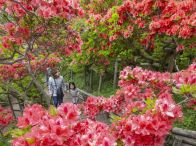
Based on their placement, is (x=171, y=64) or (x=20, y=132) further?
(x=171, y=64)

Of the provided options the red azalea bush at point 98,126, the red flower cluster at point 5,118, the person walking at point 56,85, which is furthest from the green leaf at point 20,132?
the person walking at point 56,85

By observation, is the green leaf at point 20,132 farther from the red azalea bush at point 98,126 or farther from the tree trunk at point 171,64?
the tree trunk at point 171,64

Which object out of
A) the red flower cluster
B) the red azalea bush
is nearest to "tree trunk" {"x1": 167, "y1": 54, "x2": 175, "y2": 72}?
the red flower cluster

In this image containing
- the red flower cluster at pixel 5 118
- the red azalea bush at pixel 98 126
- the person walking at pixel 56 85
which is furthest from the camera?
the person walking at pixel 56 85

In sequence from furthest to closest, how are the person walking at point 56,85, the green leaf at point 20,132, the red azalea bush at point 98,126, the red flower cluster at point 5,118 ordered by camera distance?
the person walking at point 56,85
the red flower cluster at point 5,118
the green leaf at point 20,132
the red azalea bush at point 98,126

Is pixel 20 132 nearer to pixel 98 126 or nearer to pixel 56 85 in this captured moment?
pixel 98 126

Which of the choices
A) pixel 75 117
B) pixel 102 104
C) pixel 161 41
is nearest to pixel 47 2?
pixel 102 104

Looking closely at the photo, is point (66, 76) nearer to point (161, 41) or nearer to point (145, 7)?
point (161, 41)

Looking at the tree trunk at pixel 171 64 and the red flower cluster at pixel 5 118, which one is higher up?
the tree trunk at pixel 171 64

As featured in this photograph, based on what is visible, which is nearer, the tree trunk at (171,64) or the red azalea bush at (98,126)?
the red azalea bush at (98,126)

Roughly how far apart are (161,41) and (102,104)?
445 centimetres

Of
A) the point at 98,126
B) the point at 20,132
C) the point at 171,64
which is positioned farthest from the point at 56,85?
the point at 98,126

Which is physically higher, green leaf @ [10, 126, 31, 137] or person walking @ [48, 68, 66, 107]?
green leaf @ [10, 126, 31, 137]

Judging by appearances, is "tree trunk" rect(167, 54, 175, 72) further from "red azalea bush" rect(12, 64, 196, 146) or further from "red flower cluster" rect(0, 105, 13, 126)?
"red azalea bush" rect(12, 64, 196, 146)
